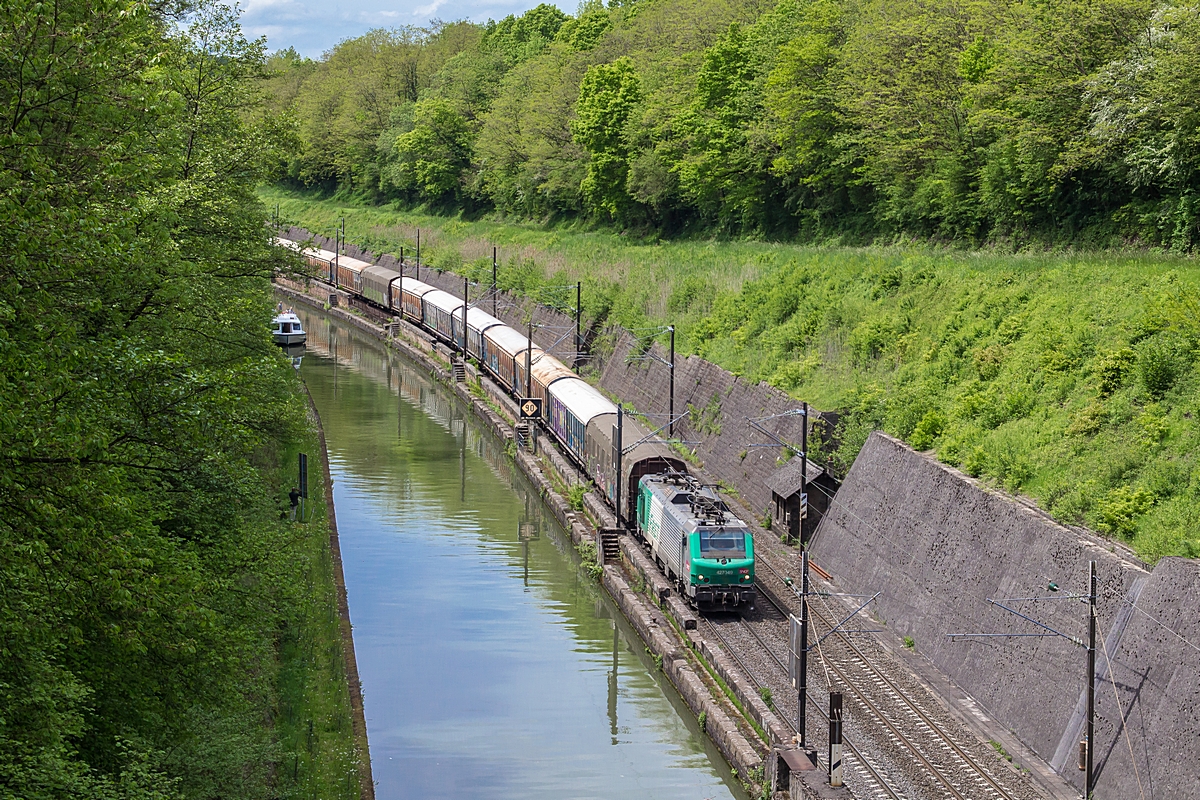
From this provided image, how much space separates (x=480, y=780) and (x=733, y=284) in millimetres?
29583

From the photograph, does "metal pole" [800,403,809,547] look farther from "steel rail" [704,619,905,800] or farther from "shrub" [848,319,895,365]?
"shrub" [848,319,895,365]

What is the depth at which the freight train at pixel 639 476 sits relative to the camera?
26.2 m

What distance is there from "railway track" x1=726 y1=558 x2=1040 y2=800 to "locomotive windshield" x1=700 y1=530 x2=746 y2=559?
1535mm

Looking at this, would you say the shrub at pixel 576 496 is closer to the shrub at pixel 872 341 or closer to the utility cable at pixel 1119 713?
the shrub at pixel 872 341

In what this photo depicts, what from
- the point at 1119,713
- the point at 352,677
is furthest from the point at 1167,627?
the point at 352,677

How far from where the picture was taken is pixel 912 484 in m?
27.5

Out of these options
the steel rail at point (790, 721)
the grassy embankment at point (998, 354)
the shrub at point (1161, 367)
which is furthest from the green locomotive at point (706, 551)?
the shrub at point (1161, 367)

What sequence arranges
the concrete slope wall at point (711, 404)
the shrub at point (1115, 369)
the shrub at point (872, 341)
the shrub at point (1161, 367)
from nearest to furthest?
the shrub at point (1161, 367) < the shrub at point (1115, 369) < the concrete slope wall at point (711, 404) < the shrub at point (872, 341)

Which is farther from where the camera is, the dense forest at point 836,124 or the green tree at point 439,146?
the green tree at point 439,146

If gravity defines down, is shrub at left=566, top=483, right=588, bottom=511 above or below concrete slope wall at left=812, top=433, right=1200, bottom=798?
below

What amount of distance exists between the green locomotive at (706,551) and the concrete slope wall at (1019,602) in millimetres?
3091

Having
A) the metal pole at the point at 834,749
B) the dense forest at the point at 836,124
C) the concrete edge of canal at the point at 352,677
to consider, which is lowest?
the concrete edge of canal at the point at 352,677

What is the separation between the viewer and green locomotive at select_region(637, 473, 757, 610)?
26062 millimetres

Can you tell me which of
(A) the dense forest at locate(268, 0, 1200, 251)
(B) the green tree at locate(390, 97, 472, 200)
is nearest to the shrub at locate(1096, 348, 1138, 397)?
(A) the dense forest at locate(268, 0, 1200, 251)
